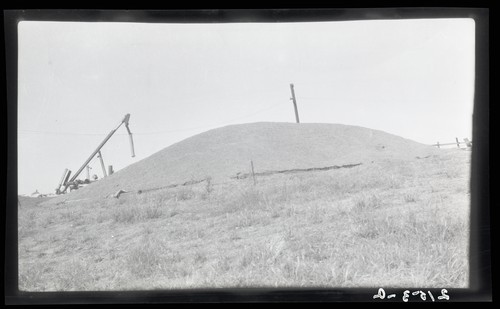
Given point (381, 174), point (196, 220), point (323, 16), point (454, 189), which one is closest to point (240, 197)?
point (196, 220)

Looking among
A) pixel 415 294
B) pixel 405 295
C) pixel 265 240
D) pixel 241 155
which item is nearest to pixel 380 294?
pixel 405 295

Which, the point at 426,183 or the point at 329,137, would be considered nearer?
the point at 426,183

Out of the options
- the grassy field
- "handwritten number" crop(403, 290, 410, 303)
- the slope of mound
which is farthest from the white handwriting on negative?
the slope of mound

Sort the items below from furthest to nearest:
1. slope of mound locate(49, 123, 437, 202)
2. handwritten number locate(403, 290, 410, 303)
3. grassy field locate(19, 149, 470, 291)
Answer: slope of mound locate(49, 123, 437, 202) → grassy field locate(19, 149, 470, 291) → handwritten number locate(403, 290, 410, 303)

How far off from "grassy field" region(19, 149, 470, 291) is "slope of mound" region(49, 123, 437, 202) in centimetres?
202

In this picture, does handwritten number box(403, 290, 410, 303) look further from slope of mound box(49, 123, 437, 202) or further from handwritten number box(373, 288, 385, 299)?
slope of mound box(49, 123, 437, 202)

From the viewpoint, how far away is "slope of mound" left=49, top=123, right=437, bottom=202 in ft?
36.1

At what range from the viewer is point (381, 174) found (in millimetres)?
9328

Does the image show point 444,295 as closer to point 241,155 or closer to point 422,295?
point 422,295

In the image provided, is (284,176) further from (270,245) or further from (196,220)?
(270,245)

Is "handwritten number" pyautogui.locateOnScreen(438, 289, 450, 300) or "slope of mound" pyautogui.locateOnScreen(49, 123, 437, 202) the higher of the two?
"slope of mound" pyautogui.locateOnScreen(49, 123, 437, 202)

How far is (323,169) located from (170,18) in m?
8.76

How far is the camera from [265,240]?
5.86m

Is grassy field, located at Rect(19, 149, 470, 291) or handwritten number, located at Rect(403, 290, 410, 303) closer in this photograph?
handwritten number, located at Rect(403, 290, 410, 303)
